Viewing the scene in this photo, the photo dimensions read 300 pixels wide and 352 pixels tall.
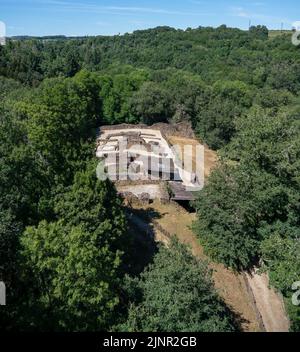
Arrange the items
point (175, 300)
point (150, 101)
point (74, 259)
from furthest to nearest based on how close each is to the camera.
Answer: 1. point (150, 101)
2. point (175, 300)
3. point (74, 259)

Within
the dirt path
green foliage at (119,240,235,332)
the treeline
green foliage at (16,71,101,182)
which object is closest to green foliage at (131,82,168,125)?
green foliage at (16,71,101,182)

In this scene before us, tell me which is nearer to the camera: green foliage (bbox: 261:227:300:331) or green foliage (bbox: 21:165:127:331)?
green foliage (bbox: 21:165:127:331)

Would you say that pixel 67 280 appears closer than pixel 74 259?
Yes

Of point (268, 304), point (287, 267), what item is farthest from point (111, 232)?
point (268, 304)

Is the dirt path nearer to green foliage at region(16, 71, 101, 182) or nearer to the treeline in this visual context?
the treeline

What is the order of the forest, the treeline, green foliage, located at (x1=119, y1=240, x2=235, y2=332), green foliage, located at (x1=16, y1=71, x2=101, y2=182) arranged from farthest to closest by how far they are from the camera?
green foliage, located at (x1=16, y1=71, x2=101, y2=182), green foliage, located at (x1=119, y1=240, x2=235, y2=332), the forest, the treeline

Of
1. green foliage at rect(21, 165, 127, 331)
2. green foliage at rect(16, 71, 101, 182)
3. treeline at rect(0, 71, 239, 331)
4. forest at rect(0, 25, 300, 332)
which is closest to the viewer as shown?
green foliage at rect(21, 165, 127, 331)

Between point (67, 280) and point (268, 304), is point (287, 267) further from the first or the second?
point (67, 280)
